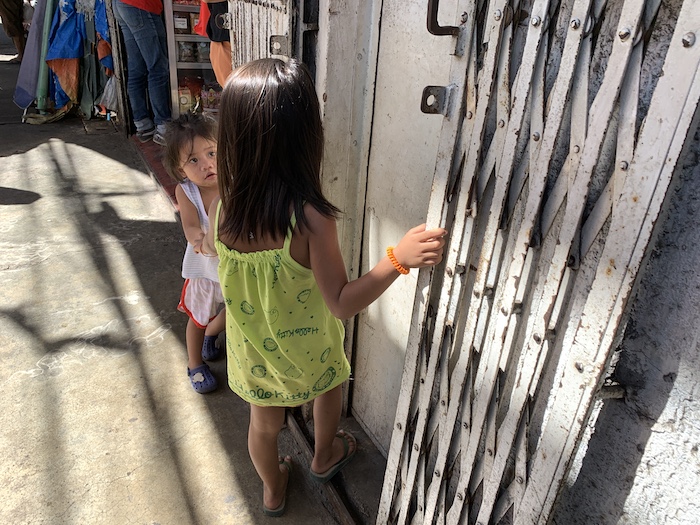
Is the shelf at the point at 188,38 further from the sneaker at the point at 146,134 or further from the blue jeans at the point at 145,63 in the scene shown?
the sneaker at the point at 146,134

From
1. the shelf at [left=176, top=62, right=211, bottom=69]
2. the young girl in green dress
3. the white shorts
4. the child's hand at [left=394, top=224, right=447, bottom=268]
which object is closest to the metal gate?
the child's hand at [left=394, top=224, right=447, bottom=268]

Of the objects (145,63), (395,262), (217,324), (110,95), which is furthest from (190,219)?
(110,95)

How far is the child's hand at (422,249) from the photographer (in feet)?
4.19

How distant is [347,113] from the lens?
5.86 ft

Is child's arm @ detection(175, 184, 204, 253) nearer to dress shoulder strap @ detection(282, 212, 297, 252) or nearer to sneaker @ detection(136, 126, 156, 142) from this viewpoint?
dress shoulder strap @ detection(282, 212, 297, 252)

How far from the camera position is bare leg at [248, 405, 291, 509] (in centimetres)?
181

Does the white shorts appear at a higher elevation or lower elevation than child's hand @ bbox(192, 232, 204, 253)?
lower

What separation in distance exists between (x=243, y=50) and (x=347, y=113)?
30.5 inches

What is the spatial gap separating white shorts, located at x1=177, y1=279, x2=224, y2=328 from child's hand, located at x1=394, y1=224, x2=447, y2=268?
1.34 meters

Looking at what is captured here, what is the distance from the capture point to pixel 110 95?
20.8 ft

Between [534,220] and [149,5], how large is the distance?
4.94 metres

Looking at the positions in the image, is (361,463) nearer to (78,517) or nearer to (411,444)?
(411,444)

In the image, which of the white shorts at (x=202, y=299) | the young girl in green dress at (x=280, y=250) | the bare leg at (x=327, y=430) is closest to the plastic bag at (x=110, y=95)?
the white shorts at (x=202, y=299)

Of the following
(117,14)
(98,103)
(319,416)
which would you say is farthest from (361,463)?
(98,103)
